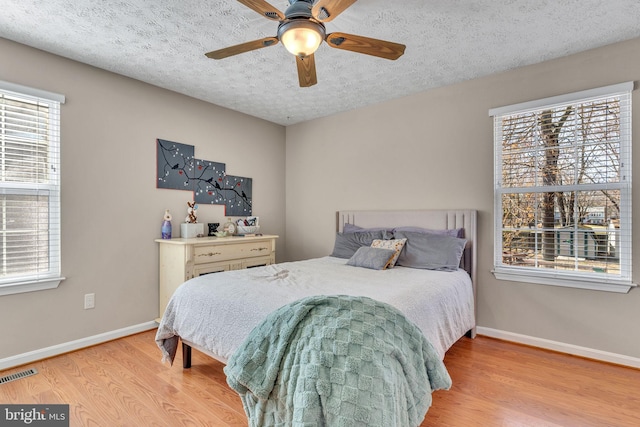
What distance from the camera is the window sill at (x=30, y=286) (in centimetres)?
247

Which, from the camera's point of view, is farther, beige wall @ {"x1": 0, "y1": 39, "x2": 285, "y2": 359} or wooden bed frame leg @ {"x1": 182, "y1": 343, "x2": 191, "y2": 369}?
beige wall @ {"x1": 0, "y1": 39, "x2": 285, "y2": 359}

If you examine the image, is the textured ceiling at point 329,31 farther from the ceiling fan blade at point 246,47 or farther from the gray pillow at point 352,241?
the gray pillow at point 352,241

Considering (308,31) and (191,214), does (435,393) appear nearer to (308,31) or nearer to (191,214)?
(308,31)

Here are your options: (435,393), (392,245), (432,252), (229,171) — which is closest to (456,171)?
(432,252)

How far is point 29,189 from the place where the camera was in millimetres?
2600

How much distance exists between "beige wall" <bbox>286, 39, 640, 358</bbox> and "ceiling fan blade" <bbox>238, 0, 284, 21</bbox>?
2.26m

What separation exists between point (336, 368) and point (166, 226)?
2.74 metres

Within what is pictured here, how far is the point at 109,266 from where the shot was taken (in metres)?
3.06

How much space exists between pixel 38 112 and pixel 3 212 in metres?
0.84

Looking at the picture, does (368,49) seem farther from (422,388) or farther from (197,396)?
(197,396)

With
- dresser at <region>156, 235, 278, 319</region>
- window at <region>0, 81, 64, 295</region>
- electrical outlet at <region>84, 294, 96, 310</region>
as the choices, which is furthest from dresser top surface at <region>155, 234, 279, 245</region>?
window at <region>0, 81, 64, 295</region>

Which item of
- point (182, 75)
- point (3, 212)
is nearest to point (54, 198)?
point (3, 212)

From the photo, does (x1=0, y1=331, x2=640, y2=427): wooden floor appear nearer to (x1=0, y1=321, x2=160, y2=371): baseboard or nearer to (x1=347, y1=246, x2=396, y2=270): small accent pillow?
(x1=0, y1=321, x2=160, y2=371): baseboard

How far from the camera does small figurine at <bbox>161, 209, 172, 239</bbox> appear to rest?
3.39 meters
